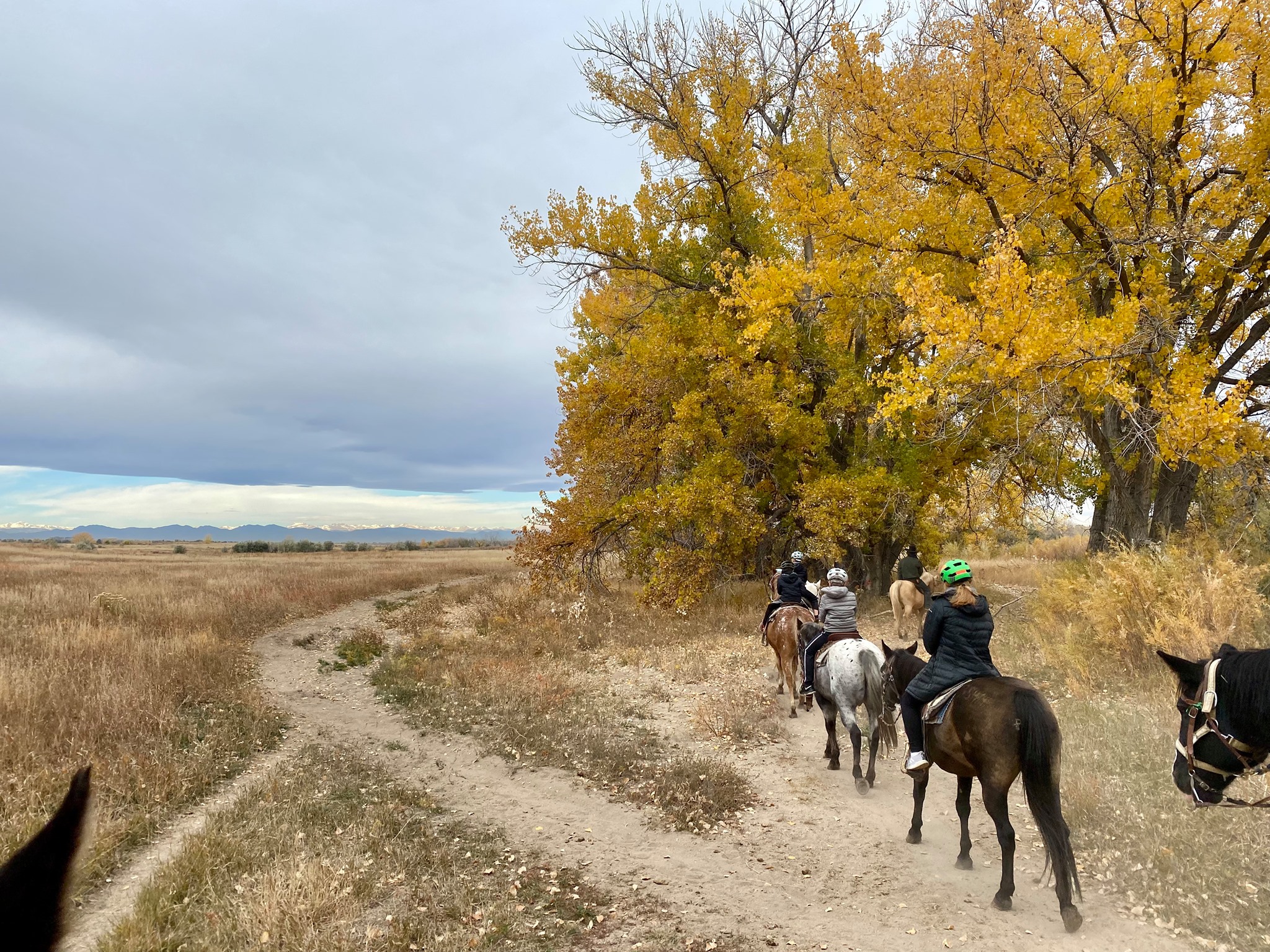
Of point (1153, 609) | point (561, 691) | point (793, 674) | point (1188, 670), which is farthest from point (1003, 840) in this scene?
point (561, 691)

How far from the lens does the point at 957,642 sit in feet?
20.3

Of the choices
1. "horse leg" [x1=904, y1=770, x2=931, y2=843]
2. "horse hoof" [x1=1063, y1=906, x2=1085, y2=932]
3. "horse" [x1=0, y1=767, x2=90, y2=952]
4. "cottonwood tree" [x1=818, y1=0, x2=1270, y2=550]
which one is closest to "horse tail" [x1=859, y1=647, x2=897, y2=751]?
"horse leg" [x1=904, y1=770, x2=931, y2=843]

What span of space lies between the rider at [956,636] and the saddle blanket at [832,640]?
104 inches

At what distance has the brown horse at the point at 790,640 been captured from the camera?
447 inches

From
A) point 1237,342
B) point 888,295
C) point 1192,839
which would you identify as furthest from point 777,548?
point 1192,839

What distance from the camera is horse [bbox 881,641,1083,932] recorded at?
5391 mm

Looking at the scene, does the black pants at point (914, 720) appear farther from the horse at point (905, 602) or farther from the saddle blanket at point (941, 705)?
the horse at point (905, 602)

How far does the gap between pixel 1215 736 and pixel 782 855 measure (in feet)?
13.2

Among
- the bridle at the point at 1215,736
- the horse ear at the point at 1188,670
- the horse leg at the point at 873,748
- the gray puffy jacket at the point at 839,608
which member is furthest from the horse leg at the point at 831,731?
the horse ear at the point at 1188,670

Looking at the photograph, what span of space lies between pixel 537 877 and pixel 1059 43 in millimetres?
15259

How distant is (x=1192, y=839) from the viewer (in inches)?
244

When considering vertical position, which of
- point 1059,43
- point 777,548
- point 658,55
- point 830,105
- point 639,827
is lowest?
point 639,827

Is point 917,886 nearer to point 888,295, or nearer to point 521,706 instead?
point 521,706

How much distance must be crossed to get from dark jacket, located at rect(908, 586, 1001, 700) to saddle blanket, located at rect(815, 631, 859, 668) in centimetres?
267
